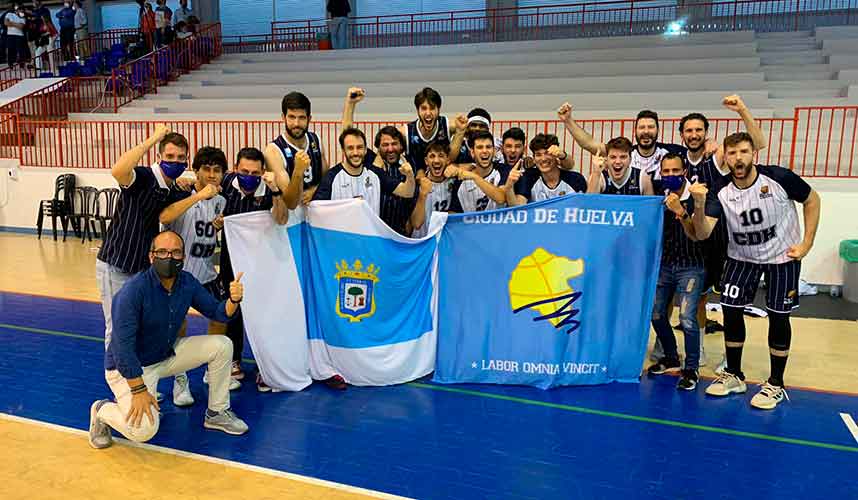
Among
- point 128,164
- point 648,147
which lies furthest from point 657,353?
point 128,164

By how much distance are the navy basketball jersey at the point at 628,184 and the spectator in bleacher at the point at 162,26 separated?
62.3 ft

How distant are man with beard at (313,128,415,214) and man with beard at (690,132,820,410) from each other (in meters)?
2.22

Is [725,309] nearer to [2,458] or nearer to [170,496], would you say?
[170,496]

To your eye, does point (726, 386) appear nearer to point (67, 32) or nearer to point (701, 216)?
point (701, 216)

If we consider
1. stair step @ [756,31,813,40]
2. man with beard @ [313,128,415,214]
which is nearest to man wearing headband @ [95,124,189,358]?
man with beard @ [313,128,415,214]

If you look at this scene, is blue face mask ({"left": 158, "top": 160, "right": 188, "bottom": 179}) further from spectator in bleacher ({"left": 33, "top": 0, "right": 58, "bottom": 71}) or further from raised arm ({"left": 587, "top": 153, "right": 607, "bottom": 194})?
spectator in bleacher ({"left": 33, "top": 0, "right": 58, "bottom": 71})

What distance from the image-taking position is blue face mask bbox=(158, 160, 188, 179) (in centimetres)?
465

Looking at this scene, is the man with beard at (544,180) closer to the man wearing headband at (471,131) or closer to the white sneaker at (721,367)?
the man wearing headband at (471,131)

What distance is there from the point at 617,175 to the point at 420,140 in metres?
1.78

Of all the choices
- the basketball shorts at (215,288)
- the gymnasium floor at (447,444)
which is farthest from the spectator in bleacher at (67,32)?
the basketball shorts at (215,288)

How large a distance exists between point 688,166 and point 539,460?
3.03m

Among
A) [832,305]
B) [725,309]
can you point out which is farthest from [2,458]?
[832,305]

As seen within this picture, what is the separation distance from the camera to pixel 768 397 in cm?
501

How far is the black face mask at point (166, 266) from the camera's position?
4070mm
